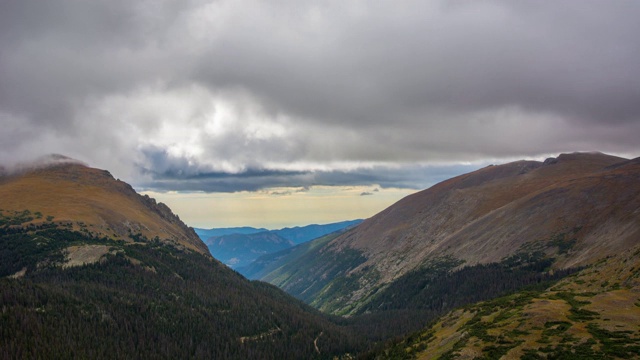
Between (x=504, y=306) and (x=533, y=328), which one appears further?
(x=504, y=306)

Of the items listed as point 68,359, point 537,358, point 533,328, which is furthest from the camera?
point 68,359

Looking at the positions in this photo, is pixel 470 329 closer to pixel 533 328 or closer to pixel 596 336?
pixel 533 328

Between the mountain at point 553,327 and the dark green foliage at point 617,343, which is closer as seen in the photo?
the dark green foliage at point 617,343

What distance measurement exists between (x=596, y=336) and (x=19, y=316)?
223m

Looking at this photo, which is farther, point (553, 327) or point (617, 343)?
point (553, 327)

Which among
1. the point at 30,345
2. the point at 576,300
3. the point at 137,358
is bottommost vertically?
the point at 137,358

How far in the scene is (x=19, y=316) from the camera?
600 ft

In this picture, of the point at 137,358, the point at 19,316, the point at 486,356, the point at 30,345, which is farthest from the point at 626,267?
the point at 19,316

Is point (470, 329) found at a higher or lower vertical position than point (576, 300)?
lower

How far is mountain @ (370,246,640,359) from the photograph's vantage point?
75312mm

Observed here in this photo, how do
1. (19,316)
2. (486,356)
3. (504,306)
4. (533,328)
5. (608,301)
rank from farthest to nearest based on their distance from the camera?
(19,316)
(504,306)
(608,301)
(533,328)
(486,356)

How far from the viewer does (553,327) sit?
88688mm

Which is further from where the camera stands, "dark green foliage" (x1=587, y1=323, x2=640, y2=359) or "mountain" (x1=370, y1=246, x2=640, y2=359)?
"mountain" (x1=370, y1=246, x2=640, y2=359)

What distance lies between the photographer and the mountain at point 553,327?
75.3 meters
